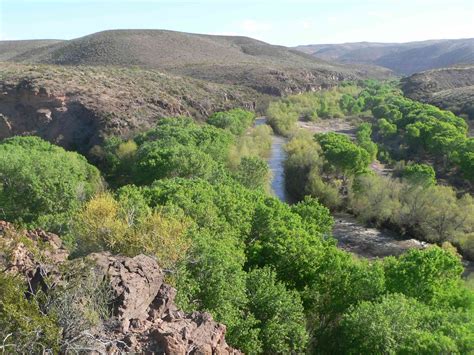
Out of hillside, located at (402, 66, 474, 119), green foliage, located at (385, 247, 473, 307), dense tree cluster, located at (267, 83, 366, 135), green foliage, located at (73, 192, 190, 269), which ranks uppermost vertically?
green foliage, located at (73, 192, 190, 269)

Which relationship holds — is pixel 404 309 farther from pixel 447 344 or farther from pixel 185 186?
pixel 185 186

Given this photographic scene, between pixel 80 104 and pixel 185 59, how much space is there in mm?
63251

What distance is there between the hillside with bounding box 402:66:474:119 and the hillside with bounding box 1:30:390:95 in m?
27.3

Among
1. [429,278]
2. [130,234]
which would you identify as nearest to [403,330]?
[429,278]

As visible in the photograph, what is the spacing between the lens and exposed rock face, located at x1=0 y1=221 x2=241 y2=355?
42.7 feet

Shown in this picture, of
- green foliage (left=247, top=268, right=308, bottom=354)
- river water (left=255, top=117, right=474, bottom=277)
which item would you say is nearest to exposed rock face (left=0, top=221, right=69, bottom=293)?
green foliage (left=247, top=268, right=308, bottom=354)

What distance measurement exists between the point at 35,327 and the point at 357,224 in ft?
139

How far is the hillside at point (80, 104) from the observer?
72.9 m

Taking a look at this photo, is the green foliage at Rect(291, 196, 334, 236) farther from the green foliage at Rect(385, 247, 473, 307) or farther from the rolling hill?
the rolling hill

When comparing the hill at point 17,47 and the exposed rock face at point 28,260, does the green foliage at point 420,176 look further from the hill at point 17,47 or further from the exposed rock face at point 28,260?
the hill at point 17,47

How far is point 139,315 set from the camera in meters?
14.8

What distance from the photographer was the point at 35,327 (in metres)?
12.2

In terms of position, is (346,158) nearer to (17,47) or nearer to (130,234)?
(130,234)

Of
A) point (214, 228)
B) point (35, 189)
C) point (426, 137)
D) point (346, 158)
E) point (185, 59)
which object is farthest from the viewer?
point (185, 59)
